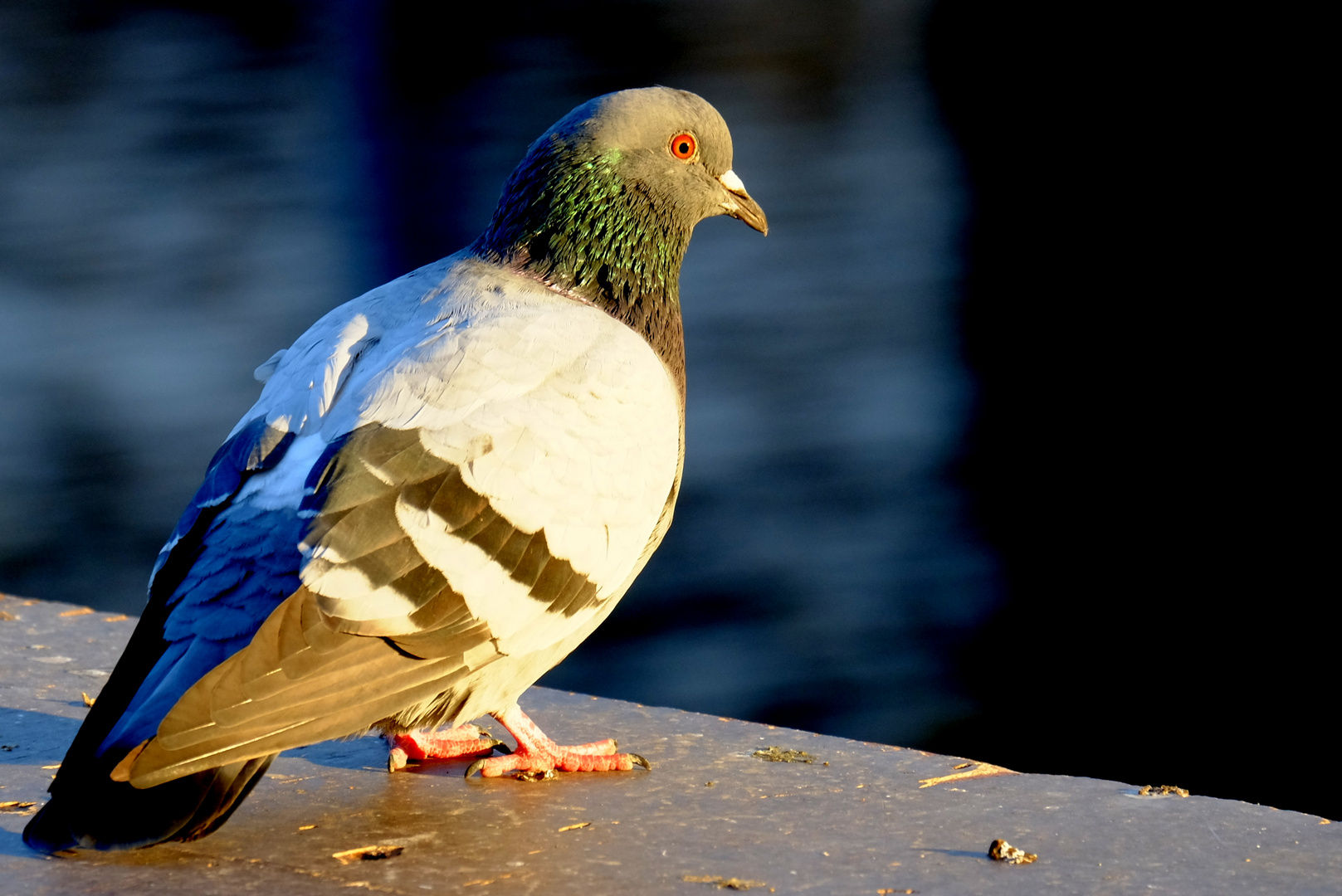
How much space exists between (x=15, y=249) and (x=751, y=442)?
3.64 meters

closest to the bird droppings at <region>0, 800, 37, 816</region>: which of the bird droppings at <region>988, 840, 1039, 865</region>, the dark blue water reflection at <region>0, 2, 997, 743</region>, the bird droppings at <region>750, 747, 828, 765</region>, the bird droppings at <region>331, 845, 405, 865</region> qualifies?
the bird droppings at <region>331, 845, 405, 865</region>

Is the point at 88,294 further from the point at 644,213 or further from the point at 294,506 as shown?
the point at 294,506

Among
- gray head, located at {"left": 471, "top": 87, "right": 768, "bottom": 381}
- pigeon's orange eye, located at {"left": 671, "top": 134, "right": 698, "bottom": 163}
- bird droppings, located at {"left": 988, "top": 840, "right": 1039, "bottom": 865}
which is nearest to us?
bird droppings, located at {"left": 988, "top": 840, "right": 1039, "bottom": 865}

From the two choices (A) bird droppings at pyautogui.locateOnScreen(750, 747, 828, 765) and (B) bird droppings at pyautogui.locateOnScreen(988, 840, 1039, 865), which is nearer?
(B) bird droppings at pyautogui.locateOnScreen(988, 840, 1039, 865)

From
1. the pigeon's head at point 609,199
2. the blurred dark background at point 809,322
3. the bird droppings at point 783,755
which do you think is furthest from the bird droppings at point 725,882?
the blurred dark background at point 809,322

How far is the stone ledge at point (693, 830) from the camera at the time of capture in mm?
1786

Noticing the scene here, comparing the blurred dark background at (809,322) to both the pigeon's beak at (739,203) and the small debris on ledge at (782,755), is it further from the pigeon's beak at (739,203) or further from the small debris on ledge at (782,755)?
the small debris on ledge at (782,755)

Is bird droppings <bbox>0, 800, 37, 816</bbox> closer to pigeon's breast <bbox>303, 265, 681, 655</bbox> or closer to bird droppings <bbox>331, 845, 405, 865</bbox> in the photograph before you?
bird droppings <bbox>331, 845, 405, 865</bbox>

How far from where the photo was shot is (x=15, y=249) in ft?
19.8

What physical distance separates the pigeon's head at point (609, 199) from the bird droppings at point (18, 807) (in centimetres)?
131

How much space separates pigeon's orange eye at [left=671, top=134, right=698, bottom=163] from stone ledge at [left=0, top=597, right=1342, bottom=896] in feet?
4.07

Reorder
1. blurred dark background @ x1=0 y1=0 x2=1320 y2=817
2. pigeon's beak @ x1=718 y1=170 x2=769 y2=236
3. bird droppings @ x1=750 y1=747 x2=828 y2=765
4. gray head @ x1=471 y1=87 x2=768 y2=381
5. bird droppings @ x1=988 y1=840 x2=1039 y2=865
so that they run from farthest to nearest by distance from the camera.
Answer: blurred dark background @ x1=0 y1=0 x2=1320 y2=817
pigeon's beak @ x1=718 y1=170 x2=769 y2=236
gray head @ x1=471 y1=87 x2=768 y2=381
bird droppings @ x1=750 y1=747 x2=828 y2=765
bird droppings @ x1=988 y1=840 x2=1039 y2=865

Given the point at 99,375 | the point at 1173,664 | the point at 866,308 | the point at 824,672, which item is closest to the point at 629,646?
the point at 824,672

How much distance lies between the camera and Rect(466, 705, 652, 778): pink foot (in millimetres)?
2309
